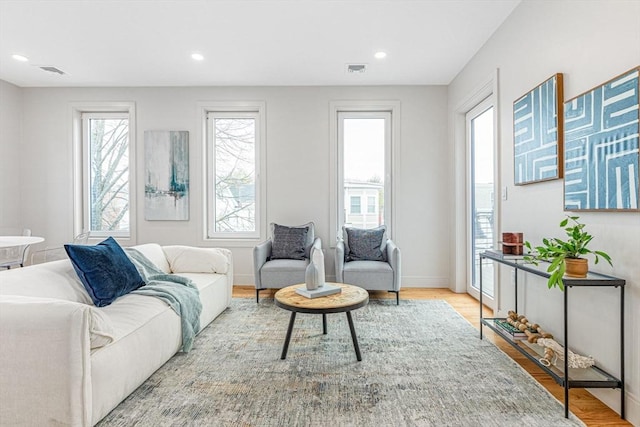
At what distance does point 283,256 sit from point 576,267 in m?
3.00

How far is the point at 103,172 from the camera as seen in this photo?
500cm

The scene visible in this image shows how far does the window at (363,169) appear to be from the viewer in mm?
4820

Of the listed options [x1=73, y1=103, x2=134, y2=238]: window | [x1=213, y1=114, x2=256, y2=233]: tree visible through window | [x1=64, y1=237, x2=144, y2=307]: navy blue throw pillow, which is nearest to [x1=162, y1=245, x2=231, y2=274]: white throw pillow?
[x1=64, y1=237, x2=144, y2=307]: navy blue throw pillow

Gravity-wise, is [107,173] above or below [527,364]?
above

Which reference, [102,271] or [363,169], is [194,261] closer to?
[102,271]

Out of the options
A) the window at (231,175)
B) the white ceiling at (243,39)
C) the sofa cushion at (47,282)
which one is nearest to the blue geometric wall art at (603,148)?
the white ceiling at (243,39)

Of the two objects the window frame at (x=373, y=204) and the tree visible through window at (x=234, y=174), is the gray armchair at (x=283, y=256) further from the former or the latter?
the window frame at (x=373, y=204)

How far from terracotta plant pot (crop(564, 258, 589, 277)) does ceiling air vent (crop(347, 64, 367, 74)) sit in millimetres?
3009

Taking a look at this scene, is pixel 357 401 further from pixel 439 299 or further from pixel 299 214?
pixel 299 214

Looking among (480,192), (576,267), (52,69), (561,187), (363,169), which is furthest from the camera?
(363,169)

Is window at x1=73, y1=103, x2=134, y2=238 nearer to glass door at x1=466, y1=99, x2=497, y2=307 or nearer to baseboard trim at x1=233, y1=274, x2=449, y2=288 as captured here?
baseboard trim at x1=233, y1=274, x2=449, y2=288

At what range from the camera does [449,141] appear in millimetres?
4613

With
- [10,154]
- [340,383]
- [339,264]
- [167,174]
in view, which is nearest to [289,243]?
[339,264]

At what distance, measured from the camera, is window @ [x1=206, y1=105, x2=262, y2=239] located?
4.89 m
